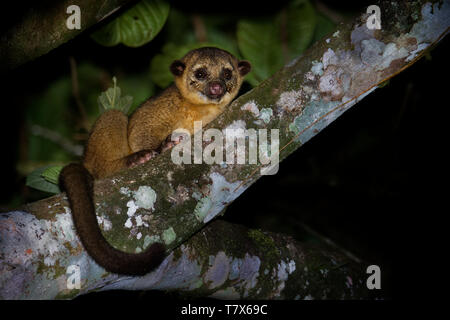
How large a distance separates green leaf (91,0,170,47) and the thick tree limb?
→ 1798mm

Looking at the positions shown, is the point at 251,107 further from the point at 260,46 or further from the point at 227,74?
the point at 260,46

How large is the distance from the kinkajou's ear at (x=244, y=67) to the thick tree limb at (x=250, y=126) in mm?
1661

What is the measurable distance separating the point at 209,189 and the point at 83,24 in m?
1.55

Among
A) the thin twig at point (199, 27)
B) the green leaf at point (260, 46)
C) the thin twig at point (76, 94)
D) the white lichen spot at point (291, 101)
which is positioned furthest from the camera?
the thin twig at point (199, 27)

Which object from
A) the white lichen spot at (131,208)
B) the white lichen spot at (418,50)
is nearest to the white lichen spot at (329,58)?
the white lichen spot at (418,50)

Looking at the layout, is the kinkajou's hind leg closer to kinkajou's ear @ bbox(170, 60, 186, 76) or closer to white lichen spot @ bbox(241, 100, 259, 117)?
kinkajou's ear @ bbox(170, 60, 186, 76)

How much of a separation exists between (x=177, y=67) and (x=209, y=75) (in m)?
0.30

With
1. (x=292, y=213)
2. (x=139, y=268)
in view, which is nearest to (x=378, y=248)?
(x=292, y=213)

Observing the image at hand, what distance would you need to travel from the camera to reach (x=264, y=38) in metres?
4.39

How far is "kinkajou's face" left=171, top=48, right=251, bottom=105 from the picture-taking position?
3.59 meters

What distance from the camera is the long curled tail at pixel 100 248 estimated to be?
77.9 inches

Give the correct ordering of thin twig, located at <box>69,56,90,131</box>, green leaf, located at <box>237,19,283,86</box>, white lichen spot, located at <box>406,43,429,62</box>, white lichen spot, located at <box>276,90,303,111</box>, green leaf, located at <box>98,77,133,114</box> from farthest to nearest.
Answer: thin twig, located at <box>69,56,90,131</box>, green leaf, located at <box>237,19,283,86</box>, green leaf, located at <box>98,77,133,114</box>, white lichen spot, located at <box>276,90,303,111</box>, white lichen spot, located at <box>406,43,429,62</box>

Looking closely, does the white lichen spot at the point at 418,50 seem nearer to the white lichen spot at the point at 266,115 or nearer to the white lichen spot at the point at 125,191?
the white lichen spot at the point at 266,115

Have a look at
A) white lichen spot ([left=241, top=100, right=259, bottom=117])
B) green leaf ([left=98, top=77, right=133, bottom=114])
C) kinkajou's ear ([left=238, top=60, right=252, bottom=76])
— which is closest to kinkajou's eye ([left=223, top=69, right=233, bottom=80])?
kinkajou's ear ([left=238, top=60, right=252, bottom=76])
